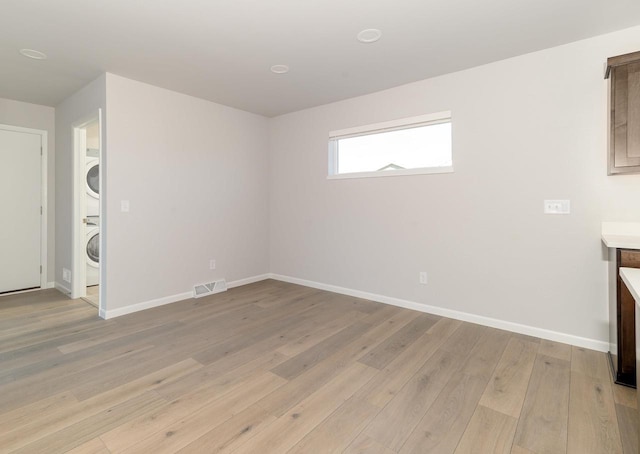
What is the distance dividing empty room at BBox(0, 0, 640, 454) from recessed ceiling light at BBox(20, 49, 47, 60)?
45 mm

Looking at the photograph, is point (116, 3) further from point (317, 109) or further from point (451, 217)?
point (451, 217)

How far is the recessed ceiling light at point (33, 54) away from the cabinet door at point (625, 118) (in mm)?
4654

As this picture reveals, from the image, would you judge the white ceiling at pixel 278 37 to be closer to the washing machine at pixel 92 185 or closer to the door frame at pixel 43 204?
the door frame at pixel 43 204

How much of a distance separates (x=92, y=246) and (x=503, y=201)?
207 inches

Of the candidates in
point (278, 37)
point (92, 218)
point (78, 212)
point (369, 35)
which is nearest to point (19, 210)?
point (92, 218)

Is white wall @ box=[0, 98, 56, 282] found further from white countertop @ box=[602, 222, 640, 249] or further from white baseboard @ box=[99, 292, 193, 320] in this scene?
white countertop @ box=[602, 222, 640, 249]

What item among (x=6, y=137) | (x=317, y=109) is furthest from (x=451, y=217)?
(x=6, y=137)

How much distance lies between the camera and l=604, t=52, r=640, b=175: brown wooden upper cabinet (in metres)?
2.16

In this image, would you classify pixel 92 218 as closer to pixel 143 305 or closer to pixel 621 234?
pixel 143 305

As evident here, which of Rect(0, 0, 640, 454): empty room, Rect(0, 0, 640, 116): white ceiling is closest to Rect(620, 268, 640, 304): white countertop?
Rect(0, 0, 640, 454): empty room

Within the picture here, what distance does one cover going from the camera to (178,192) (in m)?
3.82

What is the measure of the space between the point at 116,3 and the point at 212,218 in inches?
99.7

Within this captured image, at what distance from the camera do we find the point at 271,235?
4.96 m

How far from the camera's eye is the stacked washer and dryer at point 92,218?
445 centimetres
